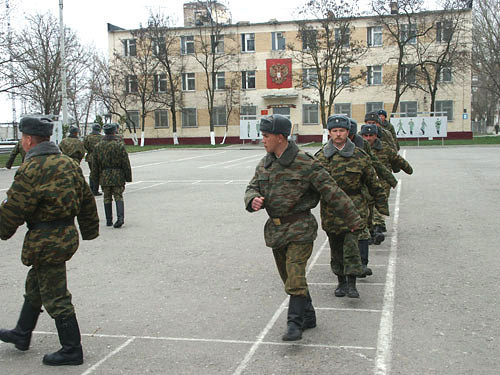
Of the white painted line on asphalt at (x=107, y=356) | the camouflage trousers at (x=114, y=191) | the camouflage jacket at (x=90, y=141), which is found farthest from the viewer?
the camouflage jacket at (x=90, y=141)

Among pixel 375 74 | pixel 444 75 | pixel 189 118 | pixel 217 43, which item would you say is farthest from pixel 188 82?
pixel 444 75

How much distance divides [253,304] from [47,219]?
7.65 ft

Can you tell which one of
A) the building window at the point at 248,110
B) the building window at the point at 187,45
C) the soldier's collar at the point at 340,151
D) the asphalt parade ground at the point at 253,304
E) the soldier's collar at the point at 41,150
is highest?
the building window at the point at 187,45

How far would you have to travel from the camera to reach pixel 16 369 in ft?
14.2

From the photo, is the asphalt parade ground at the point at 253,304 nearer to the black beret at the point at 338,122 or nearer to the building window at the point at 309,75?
the black beret at the point at 338,122

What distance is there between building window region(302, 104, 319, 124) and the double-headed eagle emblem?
10.9 feet

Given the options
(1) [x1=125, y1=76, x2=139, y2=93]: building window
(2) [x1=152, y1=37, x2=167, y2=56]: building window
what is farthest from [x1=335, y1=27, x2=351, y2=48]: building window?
(1) [x1=125, y1=76, x2=139, y2=93]: building window

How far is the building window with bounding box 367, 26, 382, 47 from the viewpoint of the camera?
2227 inches

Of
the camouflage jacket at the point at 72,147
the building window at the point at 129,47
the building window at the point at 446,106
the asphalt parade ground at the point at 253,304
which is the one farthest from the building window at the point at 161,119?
the asphalt parade ground at the point at 253,304

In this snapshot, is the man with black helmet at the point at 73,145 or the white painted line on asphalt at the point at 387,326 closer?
the white painted line on asphalt at the point at 387,326

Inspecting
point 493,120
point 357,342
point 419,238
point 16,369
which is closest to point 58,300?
point 16,369

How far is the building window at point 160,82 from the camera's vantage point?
60.7m

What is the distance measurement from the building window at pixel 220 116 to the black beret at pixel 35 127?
56.8 m

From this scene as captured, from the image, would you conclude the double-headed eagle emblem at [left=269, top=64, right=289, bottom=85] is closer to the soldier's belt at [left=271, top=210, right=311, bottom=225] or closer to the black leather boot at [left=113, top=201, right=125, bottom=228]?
the black leather boot at [left=113, top=201, right=125, bottom=228]
